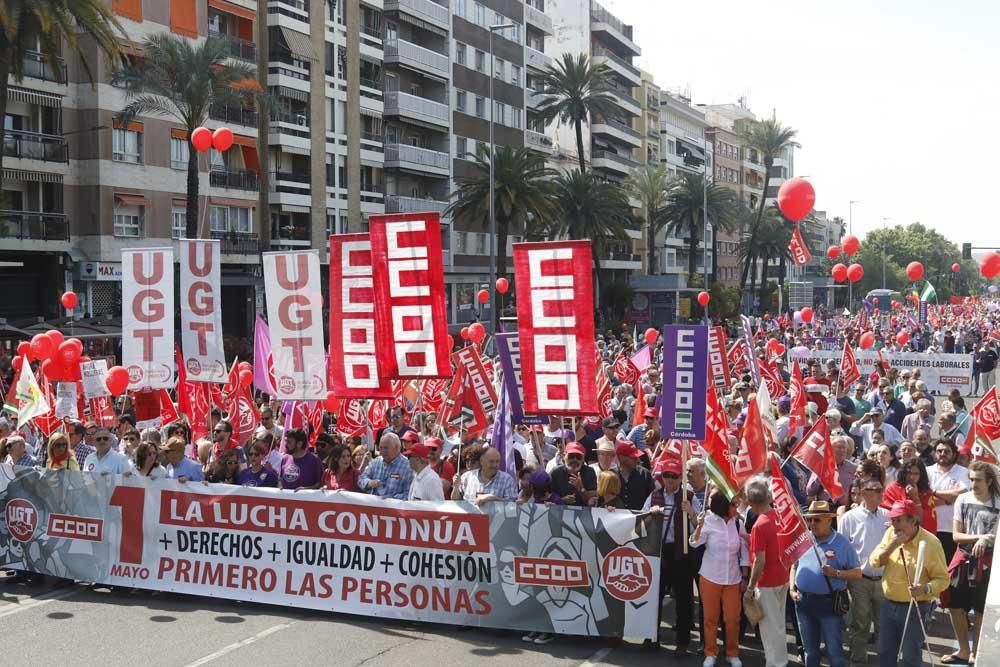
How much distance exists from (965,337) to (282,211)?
1020 inches

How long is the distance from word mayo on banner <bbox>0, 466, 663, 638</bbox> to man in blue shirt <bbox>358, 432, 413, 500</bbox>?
324 millimetres

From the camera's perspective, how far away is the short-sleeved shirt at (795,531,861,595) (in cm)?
817

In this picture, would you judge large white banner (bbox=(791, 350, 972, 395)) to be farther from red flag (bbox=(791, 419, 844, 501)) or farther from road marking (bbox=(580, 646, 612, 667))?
road marking (bbox=(580, 646, 612, 667))

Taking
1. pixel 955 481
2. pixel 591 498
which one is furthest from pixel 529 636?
pixel 955 481

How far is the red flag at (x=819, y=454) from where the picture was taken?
10750mm

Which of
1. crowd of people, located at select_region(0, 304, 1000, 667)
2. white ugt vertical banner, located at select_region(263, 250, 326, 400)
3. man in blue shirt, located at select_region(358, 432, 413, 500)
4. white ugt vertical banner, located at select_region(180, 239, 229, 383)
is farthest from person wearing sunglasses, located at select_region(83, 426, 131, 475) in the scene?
man in blue shirt, located at select_region(358, 432, 413, 500)

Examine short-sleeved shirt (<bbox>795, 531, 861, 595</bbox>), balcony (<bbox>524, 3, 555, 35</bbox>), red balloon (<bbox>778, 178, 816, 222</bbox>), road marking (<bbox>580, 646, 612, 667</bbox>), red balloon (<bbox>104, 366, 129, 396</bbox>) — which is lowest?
road marking (<bbox>580, 646, 612, 667</bbox>)

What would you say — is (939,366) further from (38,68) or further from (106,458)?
(38,68)

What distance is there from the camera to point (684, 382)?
1081 cm

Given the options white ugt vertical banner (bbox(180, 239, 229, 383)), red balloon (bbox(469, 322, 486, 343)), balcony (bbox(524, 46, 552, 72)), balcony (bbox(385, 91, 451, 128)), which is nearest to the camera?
white ugt vertical banner (bbox(180, 239, 229, 383))

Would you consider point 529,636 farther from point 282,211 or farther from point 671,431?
point 282,211

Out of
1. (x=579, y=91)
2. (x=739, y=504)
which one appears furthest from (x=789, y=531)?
(x=579, y=91)

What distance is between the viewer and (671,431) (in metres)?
10.5

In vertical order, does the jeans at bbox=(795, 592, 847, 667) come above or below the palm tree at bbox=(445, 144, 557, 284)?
below
